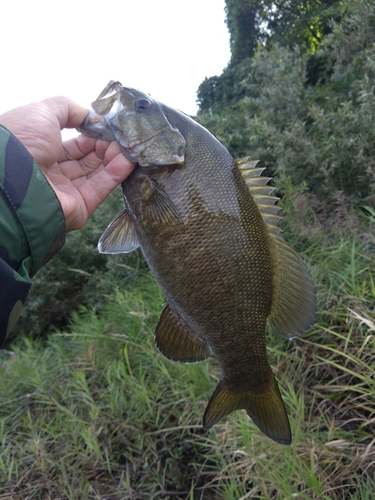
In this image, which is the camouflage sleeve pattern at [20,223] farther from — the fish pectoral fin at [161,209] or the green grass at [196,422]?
the green grass at [196,422]

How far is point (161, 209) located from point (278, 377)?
74.3 inches

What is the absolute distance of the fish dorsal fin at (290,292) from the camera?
5.27 ft

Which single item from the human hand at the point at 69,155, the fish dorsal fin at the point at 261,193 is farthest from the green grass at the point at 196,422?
the human hand at the point at 69,155

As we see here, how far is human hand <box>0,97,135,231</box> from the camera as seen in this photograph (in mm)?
1912

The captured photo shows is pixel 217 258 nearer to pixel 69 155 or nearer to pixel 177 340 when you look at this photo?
pixel 177 340

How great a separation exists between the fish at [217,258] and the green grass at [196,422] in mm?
823

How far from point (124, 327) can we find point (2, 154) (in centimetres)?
282

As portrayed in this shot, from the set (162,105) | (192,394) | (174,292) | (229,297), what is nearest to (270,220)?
(229,297)

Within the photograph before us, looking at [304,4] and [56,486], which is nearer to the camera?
[56,486]

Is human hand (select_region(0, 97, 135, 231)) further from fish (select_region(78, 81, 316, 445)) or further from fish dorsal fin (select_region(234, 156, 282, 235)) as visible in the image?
fish dorsal fin (select_region(234, 156, 282, 235))

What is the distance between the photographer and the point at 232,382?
1670 mm

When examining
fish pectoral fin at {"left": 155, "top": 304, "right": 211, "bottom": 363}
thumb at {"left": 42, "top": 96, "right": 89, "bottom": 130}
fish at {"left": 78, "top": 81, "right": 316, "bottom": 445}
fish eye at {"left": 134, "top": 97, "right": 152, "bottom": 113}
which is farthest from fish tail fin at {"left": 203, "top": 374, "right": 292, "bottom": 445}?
thumb at {"left": 42, "top": 96, "right": 89, "bottom": 130}

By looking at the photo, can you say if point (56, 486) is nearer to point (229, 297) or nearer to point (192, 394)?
point (192, 394)

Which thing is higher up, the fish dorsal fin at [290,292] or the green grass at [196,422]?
the fish dorsal fin at [290,292]
